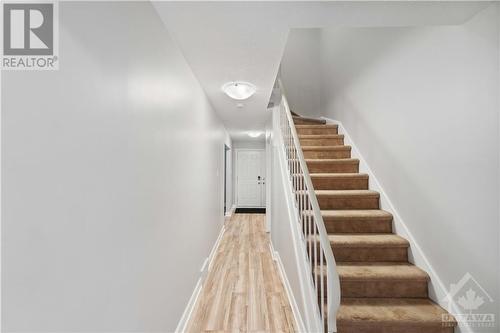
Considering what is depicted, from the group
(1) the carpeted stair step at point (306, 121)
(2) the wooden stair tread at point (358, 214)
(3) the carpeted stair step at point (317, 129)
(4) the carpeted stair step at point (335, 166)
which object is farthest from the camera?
(1) the carpeted stair step at point (306, 121)

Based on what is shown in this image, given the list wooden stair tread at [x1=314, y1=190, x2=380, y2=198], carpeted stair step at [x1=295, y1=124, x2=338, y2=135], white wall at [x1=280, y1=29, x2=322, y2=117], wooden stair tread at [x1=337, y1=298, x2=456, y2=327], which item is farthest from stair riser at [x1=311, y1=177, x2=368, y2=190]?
white wall at [x1=280, y1=29, x2=322, y2=117]

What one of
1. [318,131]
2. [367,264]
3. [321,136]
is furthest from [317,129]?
[367,264]

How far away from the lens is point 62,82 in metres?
0.76

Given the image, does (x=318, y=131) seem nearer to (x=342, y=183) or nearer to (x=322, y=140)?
(x=322, y=140)

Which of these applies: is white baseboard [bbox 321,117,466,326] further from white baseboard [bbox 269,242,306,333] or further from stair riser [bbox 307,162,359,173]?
white baseboard [bbox 269,242,306,333]

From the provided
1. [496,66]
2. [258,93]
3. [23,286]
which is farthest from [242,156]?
[23,286]

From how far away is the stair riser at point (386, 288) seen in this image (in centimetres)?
184

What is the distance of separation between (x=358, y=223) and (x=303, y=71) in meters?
4.10

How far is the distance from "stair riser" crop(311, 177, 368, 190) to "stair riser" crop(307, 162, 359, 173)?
0.88ft

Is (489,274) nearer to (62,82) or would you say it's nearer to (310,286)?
(310,286)

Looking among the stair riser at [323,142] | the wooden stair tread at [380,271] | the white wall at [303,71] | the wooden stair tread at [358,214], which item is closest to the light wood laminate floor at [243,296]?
the wooden stair tread at [380,271]

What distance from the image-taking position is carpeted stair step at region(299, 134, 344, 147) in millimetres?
3531

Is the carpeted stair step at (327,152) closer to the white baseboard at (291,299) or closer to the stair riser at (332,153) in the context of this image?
the stair riser at (332,153)

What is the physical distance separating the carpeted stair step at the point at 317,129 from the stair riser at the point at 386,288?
94.5 inches
